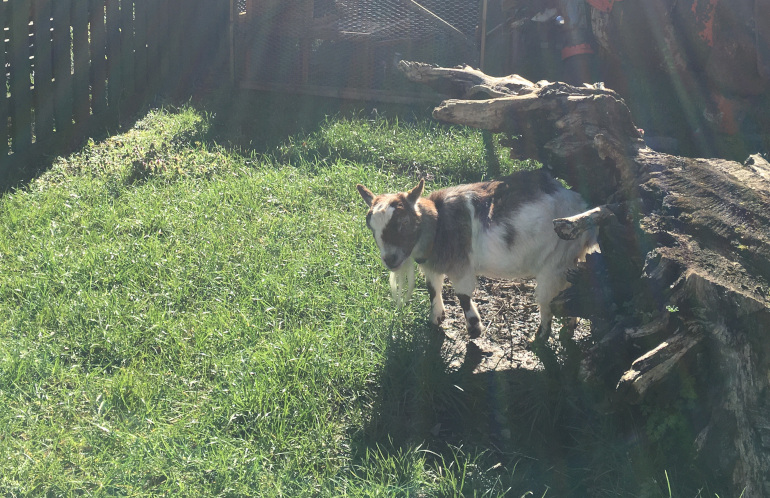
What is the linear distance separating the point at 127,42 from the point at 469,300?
594cm

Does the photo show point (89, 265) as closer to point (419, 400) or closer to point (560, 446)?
point (419, 400)

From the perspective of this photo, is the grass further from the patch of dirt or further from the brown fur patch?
the brown fur patch

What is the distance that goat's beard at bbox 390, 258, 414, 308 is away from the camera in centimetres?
486

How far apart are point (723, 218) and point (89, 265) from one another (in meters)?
4.35

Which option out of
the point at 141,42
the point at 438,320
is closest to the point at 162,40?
the point at 141,42

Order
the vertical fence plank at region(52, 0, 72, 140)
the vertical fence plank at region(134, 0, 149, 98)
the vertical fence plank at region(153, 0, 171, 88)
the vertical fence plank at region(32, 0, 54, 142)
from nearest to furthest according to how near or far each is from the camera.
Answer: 1. the vertical fence plank at region(32, 0, 54, 142)
2. the vertical fence plank at region(52, 0, 72, 140)
3. the vertical fence plank at region(134, 0, 149, 98)
4. the vertical fence plank at region(153, 0, 171, 88)

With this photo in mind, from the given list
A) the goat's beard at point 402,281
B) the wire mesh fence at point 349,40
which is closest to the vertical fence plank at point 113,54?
the wire mesh fence at point 349,40

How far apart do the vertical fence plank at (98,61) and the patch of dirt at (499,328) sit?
194 inches

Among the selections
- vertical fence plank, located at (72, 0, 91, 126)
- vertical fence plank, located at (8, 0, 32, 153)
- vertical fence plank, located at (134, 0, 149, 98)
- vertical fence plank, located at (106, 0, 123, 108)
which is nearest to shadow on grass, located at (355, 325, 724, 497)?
vertical fence plank, located at (8, 0, 32, 153)

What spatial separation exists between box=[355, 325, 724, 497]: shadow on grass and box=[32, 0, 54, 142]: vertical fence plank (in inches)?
197

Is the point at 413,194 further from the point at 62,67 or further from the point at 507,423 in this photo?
the point at 62,67

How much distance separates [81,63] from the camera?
7.86 m

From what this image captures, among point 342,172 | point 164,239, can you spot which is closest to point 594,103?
point 342,172

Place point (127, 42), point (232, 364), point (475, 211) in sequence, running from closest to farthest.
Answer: point (232, 364)
point (475, 211)
point (127, 42)
